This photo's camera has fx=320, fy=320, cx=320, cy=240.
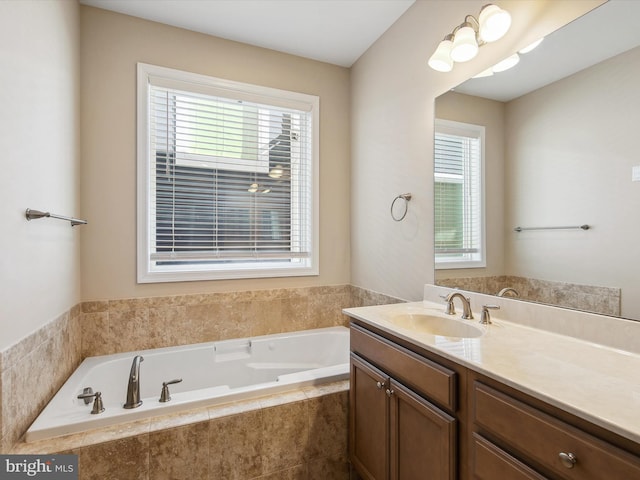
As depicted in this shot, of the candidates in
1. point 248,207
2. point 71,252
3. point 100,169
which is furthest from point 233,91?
point 71,252

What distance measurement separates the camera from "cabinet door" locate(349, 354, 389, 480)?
138cm

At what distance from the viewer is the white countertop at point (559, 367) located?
2.26 feet

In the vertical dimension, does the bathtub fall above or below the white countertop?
below

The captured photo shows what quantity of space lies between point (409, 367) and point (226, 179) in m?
1.89

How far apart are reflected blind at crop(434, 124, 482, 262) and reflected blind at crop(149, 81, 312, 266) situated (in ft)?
3.78

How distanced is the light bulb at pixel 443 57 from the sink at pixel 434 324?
1304 millimetres

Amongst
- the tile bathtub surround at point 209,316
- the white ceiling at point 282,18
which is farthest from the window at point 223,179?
the white ceiling at point 282,18

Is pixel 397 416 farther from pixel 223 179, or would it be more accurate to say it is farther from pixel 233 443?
pixel 223 179

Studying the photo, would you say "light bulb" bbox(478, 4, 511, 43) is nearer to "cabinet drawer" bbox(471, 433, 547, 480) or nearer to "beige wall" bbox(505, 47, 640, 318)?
"beige wall" bbox(505, 47, 640, 318)

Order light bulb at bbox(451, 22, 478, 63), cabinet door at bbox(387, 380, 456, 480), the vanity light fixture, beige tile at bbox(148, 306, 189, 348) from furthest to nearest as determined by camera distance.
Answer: beige tile at bbox(148, 306, 189, 348) < light bulb at bbox(451, 22, 478, 63) < the vanity light fixture < cabinet door at bbox(387, 380, 456, 480)

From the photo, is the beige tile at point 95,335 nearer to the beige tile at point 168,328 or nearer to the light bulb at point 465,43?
the beige tile at point 168,328

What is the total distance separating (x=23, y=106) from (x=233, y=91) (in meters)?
1.36

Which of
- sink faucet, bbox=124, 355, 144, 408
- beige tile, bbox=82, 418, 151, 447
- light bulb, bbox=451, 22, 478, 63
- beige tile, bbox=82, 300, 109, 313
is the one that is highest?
light bulb, bbox=451, 22, 478, 63

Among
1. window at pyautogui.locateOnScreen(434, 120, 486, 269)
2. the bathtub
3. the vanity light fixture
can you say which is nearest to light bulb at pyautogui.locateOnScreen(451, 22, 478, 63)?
the vanity light fixture
